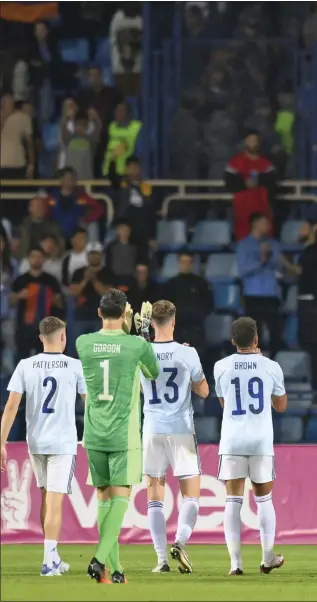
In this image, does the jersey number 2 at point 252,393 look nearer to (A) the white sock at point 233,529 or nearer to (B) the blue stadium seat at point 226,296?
(A) the white sock at point 233,529

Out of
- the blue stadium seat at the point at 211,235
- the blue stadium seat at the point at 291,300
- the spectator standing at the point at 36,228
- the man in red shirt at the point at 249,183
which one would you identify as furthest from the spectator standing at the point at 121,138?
the blue stadium seat at the point at 291,300

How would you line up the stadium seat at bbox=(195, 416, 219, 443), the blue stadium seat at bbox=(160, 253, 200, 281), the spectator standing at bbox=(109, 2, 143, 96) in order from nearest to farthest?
1. the stadium seat at bbox=(195, 416, 219, 443)
2. the blue stadium seat at bbox=(160, 253, 200, 281)
3. the spectator standing at bbox=(109, 2, 143, 96)

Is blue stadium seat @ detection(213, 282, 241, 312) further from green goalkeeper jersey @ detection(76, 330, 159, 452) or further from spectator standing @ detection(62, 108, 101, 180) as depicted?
green goalkeeper jersey @ detection(76, 330, 159, 452)

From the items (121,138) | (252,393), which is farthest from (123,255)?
(252,393)

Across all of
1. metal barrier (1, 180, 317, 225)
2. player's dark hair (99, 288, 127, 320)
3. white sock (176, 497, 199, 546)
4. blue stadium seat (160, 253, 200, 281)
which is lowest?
white sock (176, 497, 199, 546)

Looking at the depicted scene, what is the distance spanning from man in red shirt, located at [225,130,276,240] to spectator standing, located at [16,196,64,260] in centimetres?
237

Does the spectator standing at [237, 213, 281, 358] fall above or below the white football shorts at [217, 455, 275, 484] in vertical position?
above

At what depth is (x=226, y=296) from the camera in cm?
1806

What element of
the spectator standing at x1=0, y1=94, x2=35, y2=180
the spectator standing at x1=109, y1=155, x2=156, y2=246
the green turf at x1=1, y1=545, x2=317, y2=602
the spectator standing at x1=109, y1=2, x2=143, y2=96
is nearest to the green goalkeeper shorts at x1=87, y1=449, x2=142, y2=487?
the green turf at x1=1, y1=545, x2=317, y2=602

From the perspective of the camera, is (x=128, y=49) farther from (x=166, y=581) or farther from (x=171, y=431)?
(x=166, y=581)

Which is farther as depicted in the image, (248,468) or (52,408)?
(52,408)

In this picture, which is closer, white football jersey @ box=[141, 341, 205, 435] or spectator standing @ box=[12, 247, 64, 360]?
white football jersey @ box=[141, 341, 205, 435]

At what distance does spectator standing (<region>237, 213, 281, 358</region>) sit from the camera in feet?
57.0

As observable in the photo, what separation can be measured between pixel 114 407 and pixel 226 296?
950 cm
